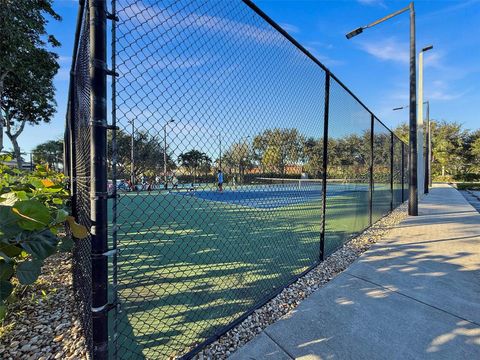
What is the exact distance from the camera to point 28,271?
1250mm

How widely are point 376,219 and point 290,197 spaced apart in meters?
4.70

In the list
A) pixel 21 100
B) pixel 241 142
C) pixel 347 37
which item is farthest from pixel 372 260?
pixel 21 100

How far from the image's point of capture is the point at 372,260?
158 inches

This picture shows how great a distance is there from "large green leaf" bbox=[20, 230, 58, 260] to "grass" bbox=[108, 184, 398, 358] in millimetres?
567

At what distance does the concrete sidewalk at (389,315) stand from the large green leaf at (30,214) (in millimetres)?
1620

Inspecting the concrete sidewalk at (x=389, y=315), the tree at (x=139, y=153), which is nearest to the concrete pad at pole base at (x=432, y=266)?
the concrete sidewalk at (x=389, y=315)

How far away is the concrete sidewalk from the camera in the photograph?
79.4 inches

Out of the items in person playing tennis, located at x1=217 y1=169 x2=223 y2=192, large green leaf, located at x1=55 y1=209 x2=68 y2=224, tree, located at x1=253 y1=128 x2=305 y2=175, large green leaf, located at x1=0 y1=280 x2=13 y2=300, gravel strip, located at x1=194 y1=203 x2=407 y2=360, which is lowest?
gravel strip, located at x1=194 y1=203 x2=407 y2=360

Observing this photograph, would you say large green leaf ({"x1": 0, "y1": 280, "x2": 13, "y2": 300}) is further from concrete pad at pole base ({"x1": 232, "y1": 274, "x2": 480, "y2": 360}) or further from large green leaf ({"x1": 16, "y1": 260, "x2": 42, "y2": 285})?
concrete pad at pole base ({"x1": 232, "y1": 274, "x2": 480, "y2": 360})

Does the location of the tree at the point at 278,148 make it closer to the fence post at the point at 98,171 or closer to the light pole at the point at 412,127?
the fence post at the point at 98,171

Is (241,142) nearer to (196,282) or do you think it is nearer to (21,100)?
(196,282)

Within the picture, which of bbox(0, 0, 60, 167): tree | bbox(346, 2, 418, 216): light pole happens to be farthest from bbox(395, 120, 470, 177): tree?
bbox(0, 0, 60, 167): tree

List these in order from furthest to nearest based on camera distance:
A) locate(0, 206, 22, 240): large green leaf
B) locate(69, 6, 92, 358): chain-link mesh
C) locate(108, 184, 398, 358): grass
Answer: locate(108, 184, 398, 358): grass → locate(69, 6, 92, 358): chain-link mesh → locate(0, 206, 22, 240): large green leaf

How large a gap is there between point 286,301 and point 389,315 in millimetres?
979
